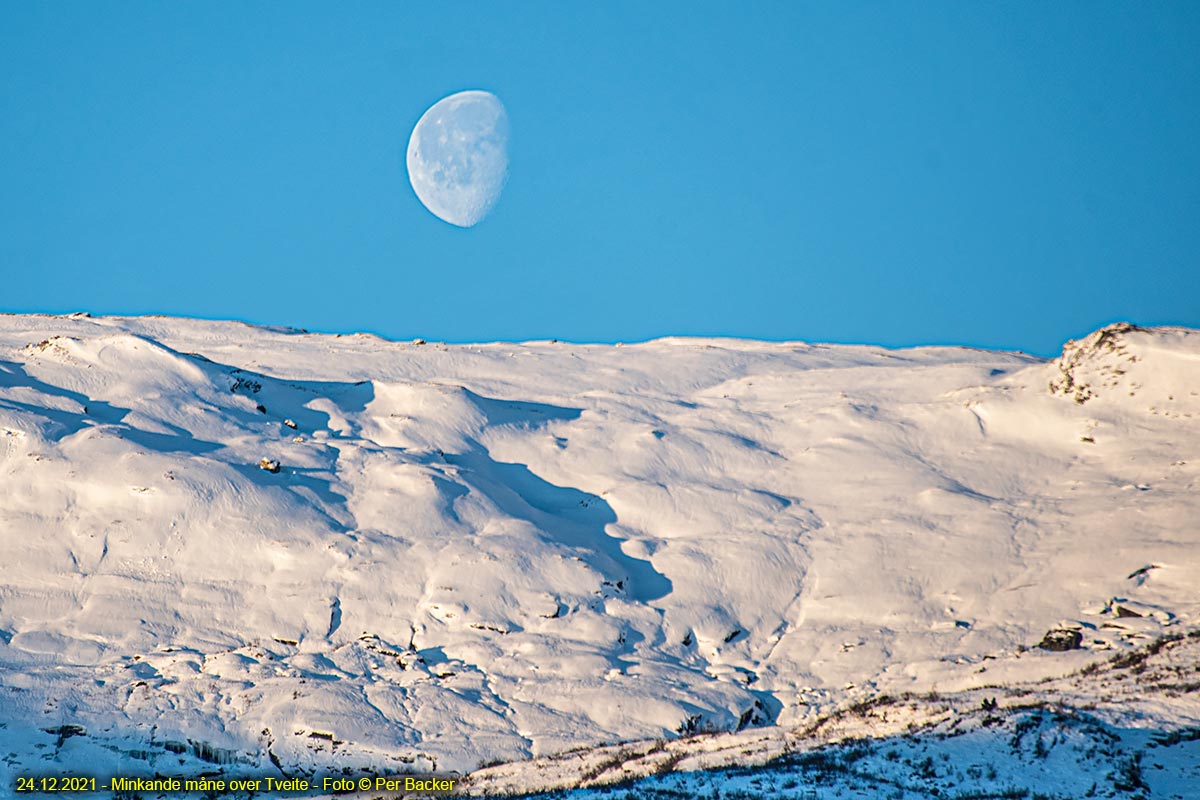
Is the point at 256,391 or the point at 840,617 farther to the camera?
the point at 256,391

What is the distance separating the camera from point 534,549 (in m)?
39.7

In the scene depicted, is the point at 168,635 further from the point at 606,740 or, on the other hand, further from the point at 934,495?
the point at 934,495

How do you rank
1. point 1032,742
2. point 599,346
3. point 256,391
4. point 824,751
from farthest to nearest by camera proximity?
point 599,346
point 256,391
point 824,751
point 1032,742

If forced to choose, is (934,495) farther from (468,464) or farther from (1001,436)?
(468,464)

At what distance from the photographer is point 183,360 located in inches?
1880

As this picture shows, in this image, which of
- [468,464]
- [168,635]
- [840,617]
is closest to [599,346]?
[468,464]

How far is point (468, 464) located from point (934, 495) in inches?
628

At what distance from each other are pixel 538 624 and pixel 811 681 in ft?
25.6

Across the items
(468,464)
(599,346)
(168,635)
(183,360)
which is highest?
(599,346)

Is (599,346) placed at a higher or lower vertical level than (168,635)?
higher

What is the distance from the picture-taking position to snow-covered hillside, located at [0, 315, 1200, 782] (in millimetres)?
32625

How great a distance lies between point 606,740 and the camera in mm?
31828

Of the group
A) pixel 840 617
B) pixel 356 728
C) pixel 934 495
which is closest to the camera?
pixel 356 728

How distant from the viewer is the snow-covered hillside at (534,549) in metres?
32.6
